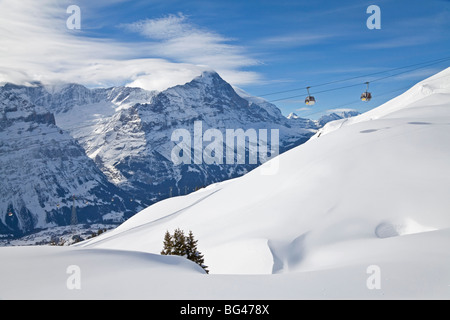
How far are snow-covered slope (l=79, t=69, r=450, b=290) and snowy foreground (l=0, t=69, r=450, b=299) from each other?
8 cm

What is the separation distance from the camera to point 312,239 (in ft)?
67.5

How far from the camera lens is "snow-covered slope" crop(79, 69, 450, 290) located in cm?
1321

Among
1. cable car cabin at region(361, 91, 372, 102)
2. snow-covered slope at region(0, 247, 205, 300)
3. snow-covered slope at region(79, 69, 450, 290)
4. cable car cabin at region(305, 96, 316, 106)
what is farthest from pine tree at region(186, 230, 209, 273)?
cable car cabin at region(361, 91, 372, 102)

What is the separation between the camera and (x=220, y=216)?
34.2 m

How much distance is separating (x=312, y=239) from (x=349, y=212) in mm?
3546

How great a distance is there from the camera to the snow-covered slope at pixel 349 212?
43.3 ft

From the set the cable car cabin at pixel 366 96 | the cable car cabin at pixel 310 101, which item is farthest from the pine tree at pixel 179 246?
the cable car cabin at pixel 366 96

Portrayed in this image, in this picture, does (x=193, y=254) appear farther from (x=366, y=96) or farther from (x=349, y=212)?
(x=366, y=96)

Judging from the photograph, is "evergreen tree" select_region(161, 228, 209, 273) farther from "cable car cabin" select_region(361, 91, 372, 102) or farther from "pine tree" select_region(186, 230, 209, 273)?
"cable car cabin" select_region(361, 91, 372, 102)

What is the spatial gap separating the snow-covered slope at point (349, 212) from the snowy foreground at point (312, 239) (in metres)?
0.08

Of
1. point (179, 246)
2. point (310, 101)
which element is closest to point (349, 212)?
point (179, 246)

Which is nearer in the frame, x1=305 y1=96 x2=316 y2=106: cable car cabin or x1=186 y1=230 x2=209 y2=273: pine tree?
x1=186 y1=230 x2=209 y2=273: pine tree

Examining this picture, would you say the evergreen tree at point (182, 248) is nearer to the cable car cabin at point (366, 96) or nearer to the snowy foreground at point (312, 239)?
the snowy foreground at point (312, 239)
